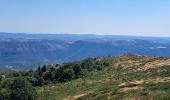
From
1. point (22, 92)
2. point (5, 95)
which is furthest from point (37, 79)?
point (22, 92)

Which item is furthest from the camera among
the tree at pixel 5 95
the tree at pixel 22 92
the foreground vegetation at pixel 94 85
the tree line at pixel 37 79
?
the tree at pixel 5 95

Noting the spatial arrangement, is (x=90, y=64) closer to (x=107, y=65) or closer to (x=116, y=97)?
(x=107, y=65)

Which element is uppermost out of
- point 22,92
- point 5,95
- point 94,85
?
point 94,85

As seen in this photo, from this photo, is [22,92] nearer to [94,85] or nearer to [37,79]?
[94,85]

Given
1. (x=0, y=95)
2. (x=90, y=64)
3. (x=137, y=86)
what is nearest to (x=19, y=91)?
(x=0, y=95)

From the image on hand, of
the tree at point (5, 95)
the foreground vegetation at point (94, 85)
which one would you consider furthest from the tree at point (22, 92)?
the tree at point (5, 95)

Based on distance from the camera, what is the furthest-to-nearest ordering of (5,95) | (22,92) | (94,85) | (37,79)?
1. (37,79)
2. (94,85)
3. (5,95)
4. (22,92)

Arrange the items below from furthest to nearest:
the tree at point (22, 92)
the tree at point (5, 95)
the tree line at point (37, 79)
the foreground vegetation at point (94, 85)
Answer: the tree at point (5, 95) < the tree line at point (37, 79) < the tree at point (22, 92) < the foreground vegetation at point (94, 85)

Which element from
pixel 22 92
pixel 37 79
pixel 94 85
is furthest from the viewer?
pixel 37 79

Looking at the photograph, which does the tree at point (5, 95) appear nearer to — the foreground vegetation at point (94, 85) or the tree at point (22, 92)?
the foreground vegetation at point (94, 85)

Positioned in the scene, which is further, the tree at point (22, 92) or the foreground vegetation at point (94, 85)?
the tree at point (22, 92)

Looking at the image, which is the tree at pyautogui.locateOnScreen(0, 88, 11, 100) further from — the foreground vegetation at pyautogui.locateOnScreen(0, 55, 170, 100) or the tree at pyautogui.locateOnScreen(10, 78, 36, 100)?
the tree at pyautogui.locateOnScreen(10, 78, 36, 100)

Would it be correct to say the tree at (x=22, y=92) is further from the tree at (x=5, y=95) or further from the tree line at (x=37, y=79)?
the tree at (x=5, y=95)

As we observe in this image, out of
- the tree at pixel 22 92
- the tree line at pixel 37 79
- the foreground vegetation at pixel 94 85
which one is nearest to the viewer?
the foreground vegetation at pixel 94 85
